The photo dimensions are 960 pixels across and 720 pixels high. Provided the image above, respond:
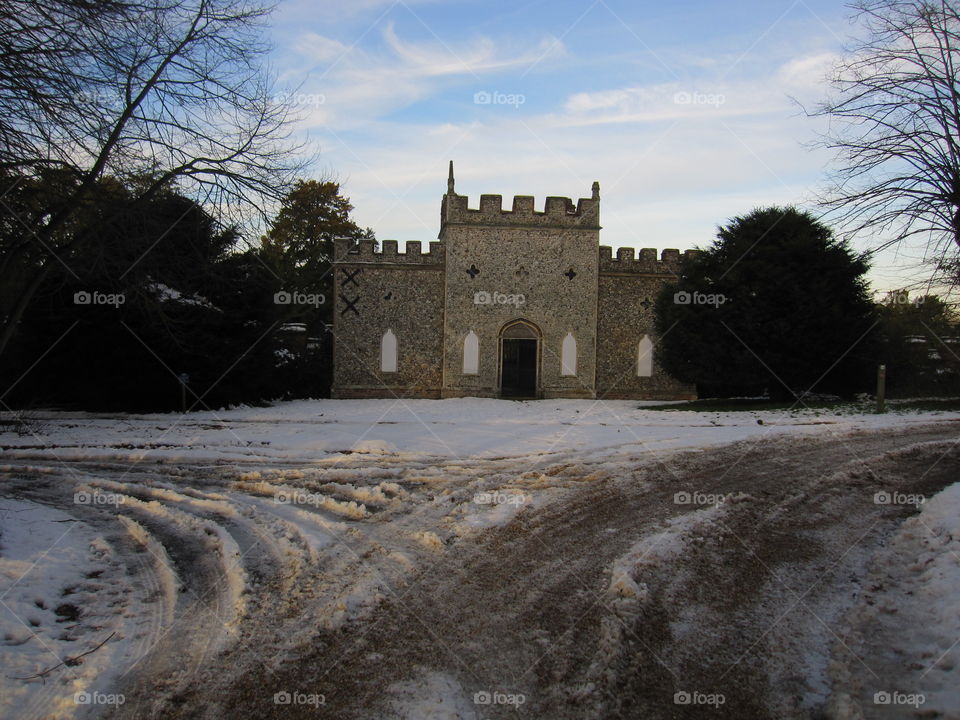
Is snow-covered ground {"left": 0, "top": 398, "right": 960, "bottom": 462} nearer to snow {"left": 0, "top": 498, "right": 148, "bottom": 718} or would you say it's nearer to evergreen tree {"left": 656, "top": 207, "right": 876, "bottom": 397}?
evergreen tree {"left": 656, "top": 207, "right": 876, "bottom": 397}

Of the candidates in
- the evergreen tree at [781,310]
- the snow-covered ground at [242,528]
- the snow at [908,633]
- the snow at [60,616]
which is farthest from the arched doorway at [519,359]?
the snow at [60,616]

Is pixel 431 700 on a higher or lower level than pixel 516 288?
lower

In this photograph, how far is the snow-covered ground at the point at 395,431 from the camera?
11.6 metres

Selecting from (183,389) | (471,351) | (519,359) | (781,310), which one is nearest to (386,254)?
(471,351)

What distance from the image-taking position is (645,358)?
24172mm

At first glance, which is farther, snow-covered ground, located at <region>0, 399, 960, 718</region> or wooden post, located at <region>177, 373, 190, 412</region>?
wooden post, located at <region>177, 373, 190, 412</region>

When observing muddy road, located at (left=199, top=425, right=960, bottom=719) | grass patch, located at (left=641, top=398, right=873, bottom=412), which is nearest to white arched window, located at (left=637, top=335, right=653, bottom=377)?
grass patch, located at (left=641, top=398, right=873, bottom=412)

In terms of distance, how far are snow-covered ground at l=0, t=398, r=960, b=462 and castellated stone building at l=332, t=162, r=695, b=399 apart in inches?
163

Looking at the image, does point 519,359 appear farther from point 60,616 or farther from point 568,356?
point 60,616

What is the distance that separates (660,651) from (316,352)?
2135cm

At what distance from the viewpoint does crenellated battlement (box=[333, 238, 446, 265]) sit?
23688 millimetres

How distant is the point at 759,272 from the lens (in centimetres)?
1947

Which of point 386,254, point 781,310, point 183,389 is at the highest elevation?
point 386,254

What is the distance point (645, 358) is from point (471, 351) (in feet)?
20.9
